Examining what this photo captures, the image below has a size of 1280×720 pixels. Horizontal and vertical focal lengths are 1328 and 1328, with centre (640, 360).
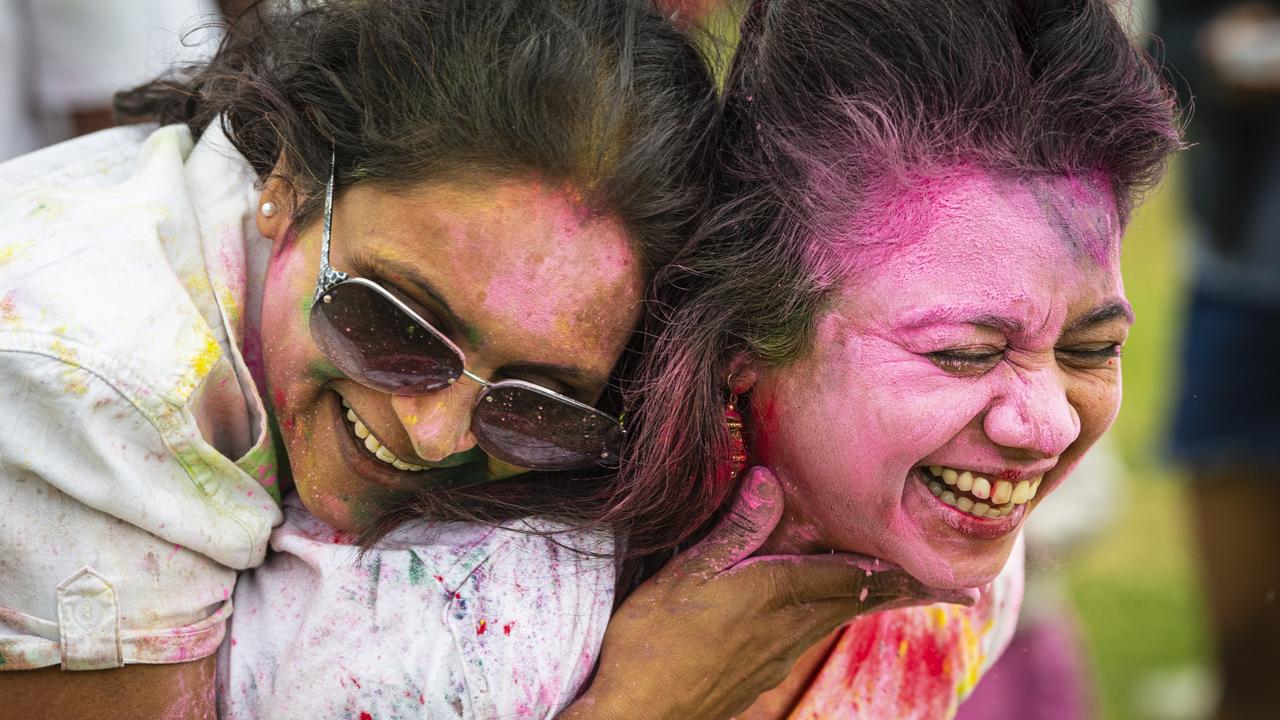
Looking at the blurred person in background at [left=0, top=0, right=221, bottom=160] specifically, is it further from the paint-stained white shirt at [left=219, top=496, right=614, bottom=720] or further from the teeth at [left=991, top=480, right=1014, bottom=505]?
the teeth at [left=991, top=480, right=1014, bottom=505]

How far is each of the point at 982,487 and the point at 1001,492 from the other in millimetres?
37

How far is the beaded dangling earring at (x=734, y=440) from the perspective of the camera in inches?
90.4

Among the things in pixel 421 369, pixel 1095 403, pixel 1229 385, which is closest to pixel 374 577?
pixel 421 369

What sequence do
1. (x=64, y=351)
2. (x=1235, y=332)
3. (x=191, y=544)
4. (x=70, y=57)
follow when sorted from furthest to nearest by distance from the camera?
(x=1235, y=332) < (x=70, y=57) < (x=191, y=544) < (x=64, y=351)

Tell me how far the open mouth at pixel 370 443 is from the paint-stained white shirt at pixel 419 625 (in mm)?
113

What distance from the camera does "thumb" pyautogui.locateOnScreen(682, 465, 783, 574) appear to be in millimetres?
2295

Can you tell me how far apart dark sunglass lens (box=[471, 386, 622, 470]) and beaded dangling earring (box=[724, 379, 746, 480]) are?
190mm

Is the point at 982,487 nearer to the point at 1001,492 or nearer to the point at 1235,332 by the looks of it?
the point at 1001,492

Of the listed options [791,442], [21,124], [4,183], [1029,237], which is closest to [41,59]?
[21,124]

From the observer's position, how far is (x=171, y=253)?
224cm

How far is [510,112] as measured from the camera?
2.11 metres

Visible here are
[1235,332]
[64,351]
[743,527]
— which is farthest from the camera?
[1235,332]

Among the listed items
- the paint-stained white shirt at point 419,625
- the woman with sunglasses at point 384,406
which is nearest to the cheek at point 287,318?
the woman with sunglasses at point 384,406

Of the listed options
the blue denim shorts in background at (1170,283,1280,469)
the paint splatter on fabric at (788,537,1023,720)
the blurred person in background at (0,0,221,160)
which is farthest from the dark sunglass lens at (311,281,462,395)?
the blue denim shorts in background at (1170,283,1280,469)
